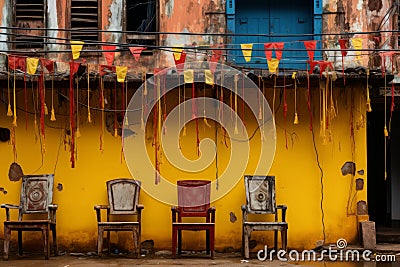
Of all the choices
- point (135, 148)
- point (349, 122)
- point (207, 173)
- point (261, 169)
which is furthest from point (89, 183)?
Answer: point (349, 122)

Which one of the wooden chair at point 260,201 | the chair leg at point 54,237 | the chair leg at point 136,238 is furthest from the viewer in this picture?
the chair leg at point 54,237

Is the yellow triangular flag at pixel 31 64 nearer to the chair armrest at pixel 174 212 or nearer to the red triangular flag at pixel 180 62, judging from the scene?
the red triangular flag at pixel 180 62

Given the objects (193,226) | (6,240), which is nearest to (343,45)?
(193,226)

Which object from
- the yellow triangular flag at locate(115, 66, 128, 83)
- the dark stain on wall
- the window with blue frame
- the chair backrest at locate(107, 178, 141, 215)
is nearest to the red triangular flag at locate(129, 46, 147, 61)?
the yellow triangular flag at locate(115, 66, 128, 83)

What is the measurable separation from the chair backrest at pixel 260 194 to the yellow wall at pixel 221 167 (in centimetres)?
22

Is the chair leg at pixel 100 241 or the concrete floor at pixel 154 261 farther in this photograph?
the chair leg at pixel 100 241

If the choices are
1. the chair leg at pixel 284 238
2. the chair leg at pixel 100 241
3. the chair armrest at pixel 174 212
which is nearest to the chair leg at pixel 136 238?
the chair leg at pixel 100 241

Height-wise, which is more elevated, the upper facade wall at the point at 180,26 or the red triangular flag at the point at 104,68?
the upper facade wall at the point at 180,26

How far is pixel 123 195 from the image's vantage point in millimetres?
11164

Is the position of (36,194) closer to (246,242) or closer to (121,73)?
(121,73)

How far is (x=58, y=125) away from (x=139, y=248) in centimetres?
240

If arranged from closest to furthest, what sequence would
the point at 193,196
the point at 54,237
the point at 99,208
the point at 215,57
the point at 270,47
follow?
1. the point at 270,47
2. the point at 99,208
3. the point at 54,237
4. the point at 193,196
5. the point at 215,57

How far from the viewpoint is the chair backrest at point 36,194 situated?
36.3 ft

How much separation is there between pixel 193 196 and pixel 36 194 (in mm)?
2445
